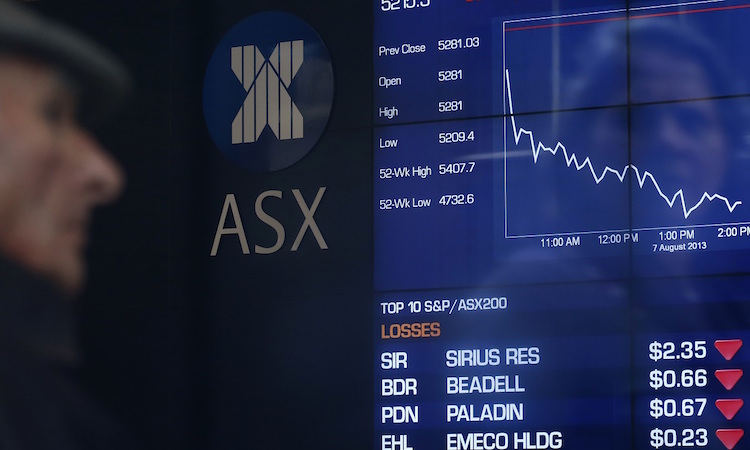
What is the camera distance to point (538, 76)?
2.84 meters

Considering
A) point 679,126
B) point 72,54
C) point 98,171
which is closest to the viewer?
point 679,126

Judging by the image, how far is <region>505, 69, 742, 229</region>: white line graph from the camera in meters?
2.67

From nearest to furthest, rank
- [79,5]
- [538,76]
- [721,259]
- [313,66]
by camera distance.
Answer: [721,259]
[538,76]
[313,66]
[79,5]

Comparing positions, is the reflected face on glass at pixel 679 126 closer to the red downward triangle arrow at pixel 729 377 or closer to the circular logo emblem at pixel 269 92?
the red downward triangle arrow at pixel 729 377

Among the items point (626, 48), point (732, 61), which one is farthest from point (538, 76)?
point (732, 61)

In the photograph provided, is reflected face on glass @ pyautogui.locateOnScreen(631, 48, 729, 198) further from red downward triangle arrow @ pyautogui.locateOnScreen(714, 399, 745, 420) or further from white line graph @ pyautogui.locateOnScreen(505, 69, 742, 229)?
red downward triangle arrow @ pyautogui.locateOnScreen(714, 399, 745, 420)

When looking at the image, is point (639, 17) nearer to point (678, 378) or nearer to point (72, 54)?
point (678, 378)

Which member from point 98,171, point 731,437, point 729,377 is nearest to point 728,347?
point 729,377

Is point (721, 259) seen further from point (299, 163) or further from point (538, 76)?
point (299, 163)

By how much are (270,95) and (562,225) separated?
78 cm

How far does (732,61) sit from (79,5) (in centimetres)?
165

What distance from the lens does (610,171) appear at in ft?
9.04

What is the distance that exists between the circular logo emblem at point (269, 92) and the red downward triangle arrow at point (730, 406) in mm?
1106

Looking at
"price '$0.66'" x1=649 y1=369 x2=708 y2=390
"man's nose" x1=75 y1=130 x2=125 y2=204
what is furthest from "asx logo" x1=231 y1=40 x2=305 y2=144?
"price '$0.66'" x1=649 y1=369 x2=708 y2=390
